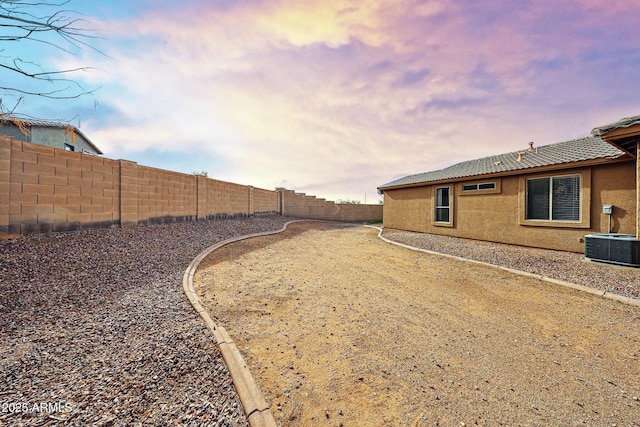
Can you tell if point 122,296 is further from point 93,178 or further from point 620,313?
point 620,313

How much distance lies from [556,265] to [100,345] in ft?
31.2

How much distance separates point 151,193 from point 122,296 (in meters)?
5.51

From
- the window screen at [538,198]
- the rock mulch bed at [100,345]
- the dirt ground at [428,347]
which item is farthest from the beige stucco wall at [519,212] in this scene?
the rock mulch bed at [100,345]

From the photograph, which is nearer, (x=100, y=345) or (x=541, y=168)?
(x=100, y=345)

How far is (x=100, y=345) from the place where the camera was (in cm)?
276

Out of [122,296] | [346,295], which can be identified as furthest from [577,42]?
[122,296]

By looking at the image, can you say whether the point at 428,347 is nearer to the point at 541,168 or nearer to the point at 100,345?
the point at 100,345

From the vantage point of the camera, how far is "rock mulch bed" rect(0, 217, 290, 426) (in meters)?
1.97

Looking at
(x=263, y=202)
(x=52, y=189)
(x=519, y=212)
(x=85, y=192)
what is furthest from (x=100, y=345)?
(x=263, y=202)

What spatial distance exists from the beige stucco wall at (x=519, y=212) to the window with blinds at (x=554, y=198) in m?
0.23

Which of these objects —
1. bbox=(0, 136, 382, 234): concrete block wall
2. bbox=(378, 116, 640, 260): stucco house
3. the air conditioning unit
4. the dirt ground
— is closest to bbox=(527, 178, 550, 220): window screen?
bbox=(378, 116, 640, 260): stucco house

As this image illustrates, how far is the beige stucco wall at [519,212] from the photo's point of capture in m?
6.98

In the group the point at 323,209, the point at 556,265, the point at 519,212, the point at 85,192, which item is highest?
the point at 85,192

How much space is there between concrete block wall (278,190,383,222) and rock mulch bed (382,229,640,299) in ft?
39.3
